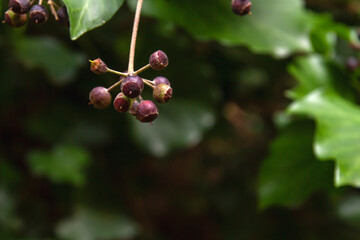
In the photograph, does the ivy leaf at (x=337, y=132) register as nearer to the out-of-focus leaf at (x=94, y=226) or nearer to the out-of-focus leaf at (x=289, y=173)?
the out-of-focus leaf at (x=289, y=173)

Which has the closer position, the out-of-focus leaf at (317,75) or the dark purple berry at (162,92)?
the dark purple berry at (162,92)

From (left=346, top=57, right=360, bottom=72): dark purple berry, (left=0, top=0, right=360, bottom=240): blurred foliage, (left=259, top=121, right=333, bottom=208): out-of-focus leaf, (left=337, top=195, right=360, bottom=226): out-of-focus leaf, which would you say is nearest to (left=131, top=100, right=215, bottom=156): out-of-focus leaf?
(left=0, top=0, right=360, bottom=240): blurred foliage

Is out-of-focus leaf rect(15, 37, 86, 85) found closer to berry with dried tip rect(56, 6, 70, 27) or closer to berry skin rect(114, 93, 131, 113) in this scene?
berry with dried tip rect(56, 6, 70, 27)

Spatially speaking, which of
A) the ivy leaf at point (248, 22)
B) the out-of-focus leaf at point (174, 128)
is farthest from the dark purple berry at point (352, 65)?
the out-of-focus leaf at point (174, 128)

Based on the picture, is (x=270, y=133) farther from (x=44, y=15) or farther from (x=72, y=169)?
(x=44, y=15)

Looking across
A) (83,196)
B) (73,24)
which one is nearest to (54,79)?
(83,196)

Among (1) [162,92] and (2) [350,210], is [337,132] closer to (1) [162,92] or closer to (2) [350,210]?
(1) [162,92]

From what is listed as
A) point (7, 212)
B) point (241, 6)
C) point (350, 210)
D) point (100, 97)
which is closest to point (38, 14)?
point (100, 97)
